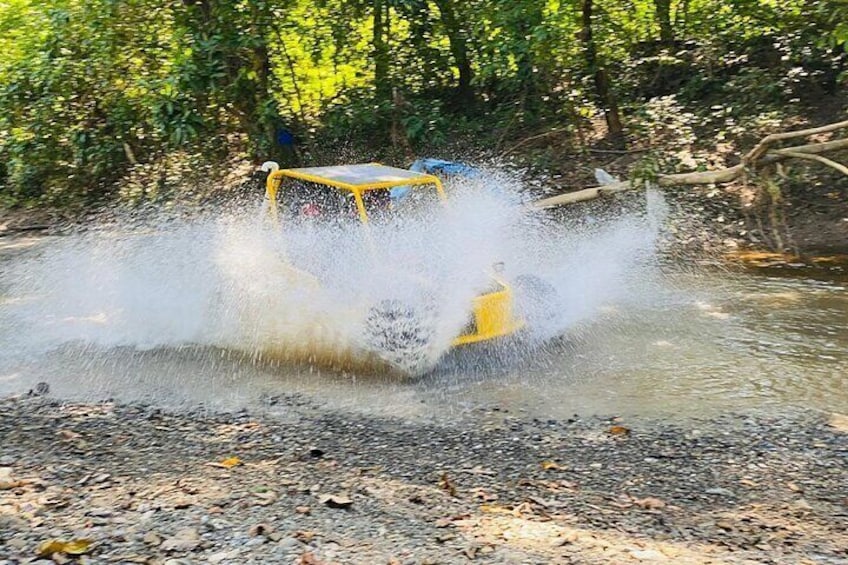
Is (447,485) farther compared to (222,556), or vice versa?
(447,485)

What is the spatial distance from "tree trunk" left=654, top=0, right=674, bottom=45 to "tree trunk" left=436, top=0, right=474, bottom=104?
139 inches

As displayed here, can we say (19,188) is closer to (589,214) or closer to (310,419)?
(589,214)

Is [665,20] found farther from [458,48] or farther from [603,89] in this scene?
[458,48]

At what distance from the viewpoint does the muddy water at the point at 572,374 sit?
6.42 metres

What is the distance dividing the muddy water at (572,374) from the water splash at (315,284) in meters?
0.24

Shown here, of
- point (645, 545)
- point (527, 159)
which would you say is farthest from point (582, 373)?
point (527, 159)

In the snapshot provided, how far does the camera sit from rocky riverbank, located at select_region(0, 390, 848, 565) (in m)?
3.63

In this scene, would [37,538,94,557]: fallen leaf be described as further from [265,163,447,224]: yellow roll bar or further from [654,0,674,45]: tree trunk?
[654,0,674,45]: tree trunk

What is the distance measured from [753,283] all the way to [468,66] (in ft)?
26.9

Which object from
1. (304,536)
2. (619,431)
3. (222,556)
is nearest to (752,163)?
(619,431)

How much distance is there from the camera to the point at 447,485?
4598mm

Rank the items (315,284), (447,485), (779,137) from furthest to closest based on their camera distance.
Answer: (779,137), (315,284), (447,485)

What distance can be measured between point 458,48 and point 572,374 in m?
10.5

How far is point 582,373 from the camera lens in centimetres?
714
